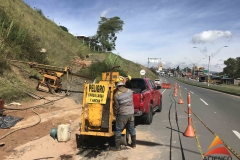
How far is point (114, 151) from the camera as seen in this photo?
632 centimetres

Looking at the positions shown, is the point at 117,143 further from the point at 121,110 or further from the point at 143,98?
the point at 143,98

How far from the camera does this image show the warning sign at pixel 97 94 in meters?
6.34

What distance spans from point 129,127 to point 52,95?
27.4 ft

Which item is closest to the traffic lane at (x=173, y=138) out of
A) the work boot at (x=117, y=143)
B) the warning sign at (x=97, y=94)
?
the work boot at (x=117, y=143)

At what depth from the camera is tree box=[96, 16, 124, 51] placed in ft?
252

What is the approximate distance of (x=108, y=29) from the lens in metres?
78.6

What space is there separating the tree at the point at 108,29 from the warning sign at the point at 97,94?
70.1 m

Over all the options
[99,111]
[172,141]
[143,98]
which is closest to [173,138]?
[172,141]

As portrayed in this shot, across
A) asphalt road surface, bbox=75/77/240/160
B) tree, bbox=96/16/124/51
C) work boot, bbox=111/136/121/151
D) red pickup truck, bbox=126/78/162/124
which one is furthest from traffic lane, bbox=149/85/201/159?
tree, bbox=96/16/124/51

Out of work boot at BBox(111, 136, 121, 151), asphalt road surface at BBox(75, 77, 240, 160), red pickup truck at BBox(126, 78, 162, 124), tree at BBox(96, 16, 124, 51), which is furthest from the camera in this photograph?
tree at BBox(96, 16, 124, 51)

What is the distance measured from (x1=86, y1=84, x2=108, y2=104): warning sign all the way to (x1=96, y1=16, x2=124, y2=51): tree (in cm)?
7010

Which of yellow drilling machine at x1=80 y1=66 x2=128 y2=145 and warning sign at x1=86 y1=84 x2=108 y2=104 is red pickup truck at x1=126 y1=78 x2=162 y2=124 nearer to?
yellow drilling machine at x1=80 y1=66 x2=128 y2=145

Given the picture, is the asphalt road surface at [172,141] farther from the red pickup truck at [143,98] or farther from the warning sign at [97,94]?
the warning sign at [97,94]

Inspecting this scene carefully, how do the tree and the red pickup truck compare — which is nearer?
the red pickup truck
